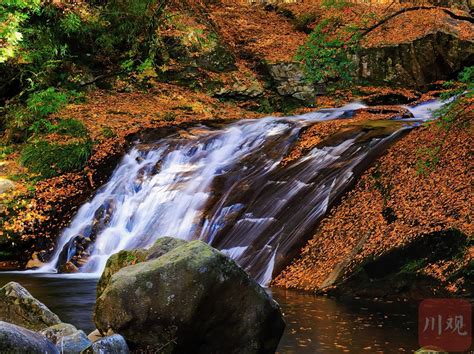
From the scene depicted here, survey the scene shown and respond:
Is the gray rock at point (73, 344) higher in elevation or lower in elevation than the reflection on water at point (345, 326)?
higher

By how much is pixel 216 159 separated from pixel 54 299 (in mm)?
6435

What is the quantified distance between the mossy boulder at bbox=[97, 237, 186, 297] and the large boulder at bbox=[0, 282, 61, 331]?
32.8 inches

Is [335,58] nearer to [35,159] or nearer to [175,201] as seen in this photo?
[175,201]

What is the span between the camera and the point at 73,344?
4.51 metres

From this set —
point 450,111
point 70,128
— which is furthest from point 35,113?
point 450,111

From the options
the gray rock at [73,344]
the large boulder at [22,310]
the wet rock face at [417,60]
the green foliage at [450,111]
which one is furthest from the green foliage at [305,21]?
the gray rock at [73,344]

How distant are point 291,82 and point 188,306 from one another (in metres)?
16.3

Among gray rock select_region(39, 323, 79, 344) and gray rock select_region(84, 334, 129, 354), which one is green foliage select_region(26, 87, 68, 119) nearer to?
gray rock select_region(39, 323, 79, 344)

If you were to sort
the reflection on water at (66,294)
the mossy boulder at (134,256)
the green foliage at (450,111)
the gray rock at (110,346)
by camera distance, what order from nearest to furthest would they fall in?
the gray rock at (110,346) < the mossy boulder at (134,256) < the reflection on water at (66,294) < the green foliage at (450,111)

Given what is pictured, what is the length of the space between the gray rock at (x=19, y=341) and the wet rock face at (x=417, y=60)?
62.1ft

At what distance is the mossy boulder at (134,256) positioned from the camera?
591cm

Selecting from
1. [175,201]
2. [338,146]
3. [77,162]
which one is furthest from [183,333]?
[77,162]

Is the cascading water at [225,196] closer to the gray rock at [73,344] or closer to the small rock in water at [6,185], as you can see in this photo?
the small rock in water at [6,185]

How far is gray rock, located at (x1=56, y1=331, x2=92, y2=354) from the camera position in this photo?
445cm
